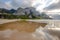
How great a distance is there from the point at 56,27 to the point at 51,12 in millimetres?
179

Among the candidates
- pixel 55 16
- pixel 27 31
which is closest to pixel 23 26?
pixel 27 31

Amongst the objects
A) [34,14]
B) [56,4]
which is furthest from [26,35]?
[56,4]

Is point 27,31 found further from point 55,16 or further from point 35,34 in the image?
point 55,16

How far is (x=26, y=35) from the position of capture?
4.08 feet

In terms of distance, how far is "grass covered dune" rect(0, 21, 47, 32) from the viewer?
1.25 metres

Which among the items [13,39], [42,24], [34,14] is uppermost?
[34,14]

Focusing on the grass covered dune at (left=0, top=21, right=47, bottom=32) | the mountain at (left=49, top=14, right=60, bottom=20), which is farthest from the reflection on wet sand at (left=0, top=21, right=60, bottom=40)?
the mountain at (left=49, top=14, right=60, bottom=20)

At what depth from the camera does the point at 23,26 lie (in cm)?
126

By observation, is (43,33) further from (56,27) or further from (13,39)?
(13,39)

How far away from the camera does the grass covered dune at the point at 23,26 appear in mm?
1249

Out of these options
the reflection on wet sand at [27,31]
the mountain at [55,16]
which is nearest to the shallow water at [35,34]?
the reflection on wet sand at [27,31]

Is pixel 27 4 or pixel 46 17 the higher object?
pixel 27 4

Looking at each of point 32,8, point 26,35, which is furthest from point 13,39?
point 32,8

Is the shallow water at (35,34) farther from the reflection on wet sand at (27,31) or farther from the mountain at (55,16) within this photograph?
the mountain at (55,16)
